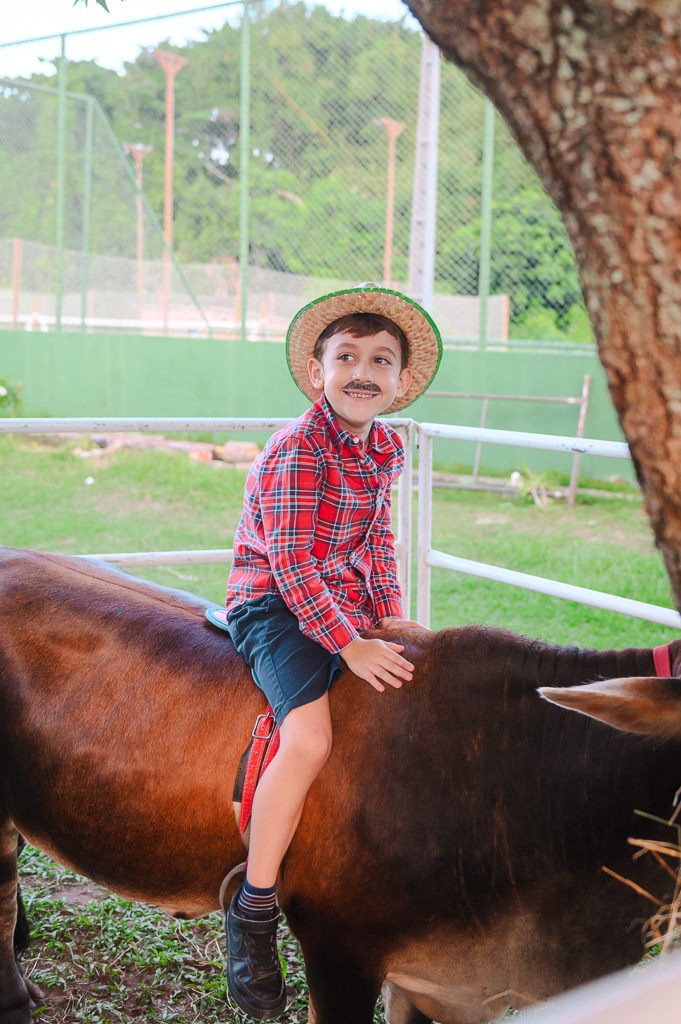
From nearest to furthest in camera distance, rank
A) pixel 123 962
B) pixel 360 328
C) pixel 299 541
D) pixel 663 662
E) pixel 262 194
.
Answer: pixel 663 662 → pixel 299 541 → pixel 360 328 → pixel 123 962 → pixel 262 194

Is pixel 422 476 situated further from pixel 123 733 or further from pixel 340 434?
pixel 123 733

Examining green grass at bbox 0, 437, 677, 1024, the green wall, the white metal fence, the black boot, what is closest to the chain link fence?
the green wall

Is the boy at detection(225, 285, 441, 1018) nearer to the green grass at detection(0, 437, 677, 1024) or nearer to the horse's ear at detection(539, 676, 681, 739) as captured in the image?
the horse's ear at detection(539, 676, 681, 739)

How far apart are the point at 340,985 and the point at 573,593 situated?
1.70 meters

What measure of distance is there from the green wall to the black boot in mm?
9541

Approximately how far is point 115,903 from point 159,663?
1.44m

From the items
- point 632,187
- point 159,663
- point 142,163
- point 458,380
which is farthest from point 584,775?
point 142,163

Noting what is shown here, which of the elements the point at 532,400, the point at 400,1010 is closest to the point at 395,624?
the point at 400,1010

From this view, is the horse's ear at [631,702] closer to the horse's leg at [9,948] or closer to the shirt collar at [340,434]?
the shirt collar at [340,434]

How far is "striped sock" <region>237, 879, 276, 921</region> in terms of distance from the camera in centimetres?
209

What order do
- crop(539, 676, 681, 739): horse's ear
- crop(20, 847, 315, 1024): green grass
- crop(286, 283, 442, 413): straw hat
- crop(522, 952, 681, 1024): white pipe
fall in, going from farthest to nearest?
crop(20, 847, 315, 1024): green grass, crop(286, 283, 442, 413): straw hat, crop(539, 676, 681, 739): horse's ear, crop(522, 952, 681, 1024): white pipe

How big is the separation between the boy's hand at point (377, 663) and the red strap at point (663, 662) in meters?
0.54

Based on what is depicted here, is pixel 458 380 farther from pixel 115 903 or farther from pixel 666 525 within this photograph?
pixel 666 525

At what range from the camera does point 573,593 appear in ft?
11.2
